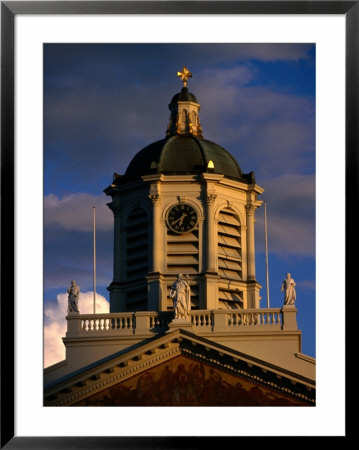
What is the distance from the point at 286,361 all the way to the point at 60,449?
16462 mm

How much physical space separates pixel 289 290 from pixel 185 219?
21.6ft

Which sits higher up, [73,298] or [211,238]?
[211,238]

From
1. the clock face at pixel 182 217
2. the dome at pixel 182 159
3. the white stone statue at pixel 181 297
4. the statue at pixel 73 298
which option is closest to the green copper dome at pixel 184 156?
the dome at pixel 182 159

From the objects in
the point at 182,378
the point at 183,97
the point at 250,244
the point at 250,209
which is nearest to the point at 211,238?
the point at 250,244

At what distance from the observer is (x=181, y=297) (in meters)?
44.7

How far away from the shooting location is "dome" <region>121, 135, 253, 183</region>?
163 feet

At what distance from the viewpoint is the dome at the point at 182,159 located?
163 ft

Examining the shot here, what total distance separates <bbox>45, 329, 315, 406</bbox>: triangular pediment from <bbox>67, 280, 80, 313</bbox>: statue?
5.50ft

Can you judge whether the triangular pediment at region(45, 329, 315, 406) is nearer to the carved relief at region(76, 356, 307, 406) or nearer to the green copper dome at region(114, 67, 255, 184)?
the carved relief at region(76, 356, 307, 406)

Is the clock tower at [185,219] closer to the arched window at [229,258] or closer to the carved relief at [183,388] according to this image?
the arched window at [229,258]

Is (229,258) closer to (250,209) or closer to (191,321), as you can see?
(250,209)

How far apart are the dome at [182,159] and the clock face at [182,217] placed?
0.95 metres

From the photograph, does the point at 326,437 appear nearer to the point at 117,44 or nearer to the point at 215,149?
the point at 117,44

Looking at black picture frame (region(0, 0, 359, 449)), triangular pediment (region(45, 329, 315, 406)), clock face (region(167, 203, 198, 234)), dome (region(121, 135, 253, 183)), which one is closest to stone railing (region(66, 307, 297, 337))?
triangular pediment (region(45, 329, 315, 406))
